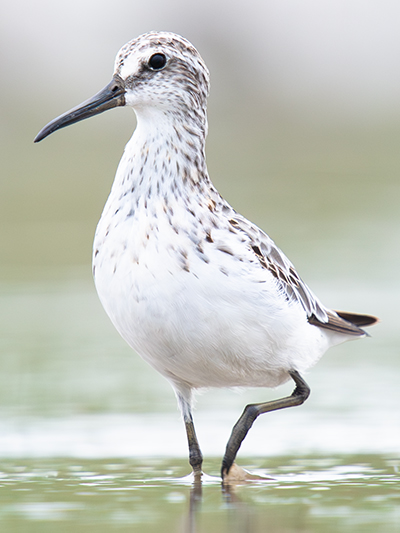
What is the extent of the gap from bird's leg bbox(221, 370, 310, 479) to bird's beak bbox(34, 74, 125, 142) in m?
2.11

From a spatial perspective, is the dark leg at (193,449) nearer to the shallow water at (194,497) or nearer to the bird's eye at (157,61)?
the shallow water at (194,497)

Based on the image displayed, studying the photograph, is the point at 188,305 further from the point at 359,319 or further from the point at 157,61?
the point at 359,319

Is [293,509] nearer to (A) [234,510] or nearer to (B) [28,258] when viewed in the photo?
(A) [234,510]

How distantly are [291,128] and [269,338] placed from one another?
86.8ft

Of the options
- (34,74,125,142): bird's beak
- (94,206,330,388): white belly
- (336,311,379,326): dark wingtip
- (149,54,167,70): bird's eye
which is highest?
(149,54,167,70): bird's eye

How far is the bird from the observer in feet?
21.1

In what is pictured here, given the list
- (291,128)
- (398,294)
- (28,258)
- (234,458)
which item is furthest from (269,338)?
(291,128)

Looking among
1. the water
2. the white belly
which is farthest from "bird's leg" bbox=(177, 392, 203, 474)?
the white belly

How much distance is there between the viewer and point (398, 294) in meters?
13.9

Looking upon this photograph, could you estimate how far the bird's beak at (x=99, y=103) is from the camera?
682 centimetres

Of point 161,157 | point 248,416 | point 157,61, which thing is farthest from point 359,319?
point 157,61

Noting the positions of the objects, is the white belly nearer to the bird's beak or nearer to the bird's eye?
the bird's beak

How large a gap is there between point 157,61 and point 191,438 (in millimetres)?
2500

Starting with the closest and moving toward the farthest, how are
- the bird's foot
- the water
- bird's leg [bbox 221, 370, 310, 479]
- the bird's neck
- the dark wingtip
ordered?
the water < the bird's neck < the bird's foot < bird's leg [bbox 221, 370, 310, 479] < the dark wingtip
